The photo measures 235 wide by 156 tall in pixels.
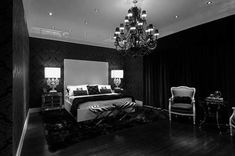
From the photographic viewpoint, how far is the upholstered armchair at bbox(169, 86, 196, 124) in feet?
11.7

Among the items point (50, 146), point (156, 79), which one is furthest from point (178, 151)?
point (156, 79)

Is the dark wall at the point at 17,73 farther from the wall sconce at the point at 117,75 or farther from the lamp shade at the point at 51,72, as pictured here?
the wall sconce at the point at 117,75

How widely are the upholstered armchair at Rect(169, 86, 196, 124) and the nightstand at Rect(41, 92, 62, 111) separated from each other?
3.83m

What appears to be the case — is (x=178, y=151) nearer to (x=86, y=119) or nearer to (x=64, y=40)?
(x=86, y=119)

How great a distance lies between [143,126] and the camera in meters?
3.38

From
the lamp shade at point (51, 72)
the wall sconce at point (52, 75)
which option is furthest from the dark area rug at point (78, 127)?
the lamp shade at point (51, 72)

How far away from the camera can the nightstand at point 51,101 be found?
4.50m

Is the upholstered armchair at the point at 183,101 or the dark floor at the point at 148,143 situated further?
the upholstered armchair at the point at 183,101

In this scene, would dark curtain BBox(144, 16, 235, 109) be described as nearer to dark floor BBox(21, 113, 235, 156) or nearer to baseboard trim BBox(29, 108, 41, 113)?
dark floor BBox(21, 113, 235, 156)

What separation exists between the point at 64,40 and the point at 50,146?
408 centimetres
